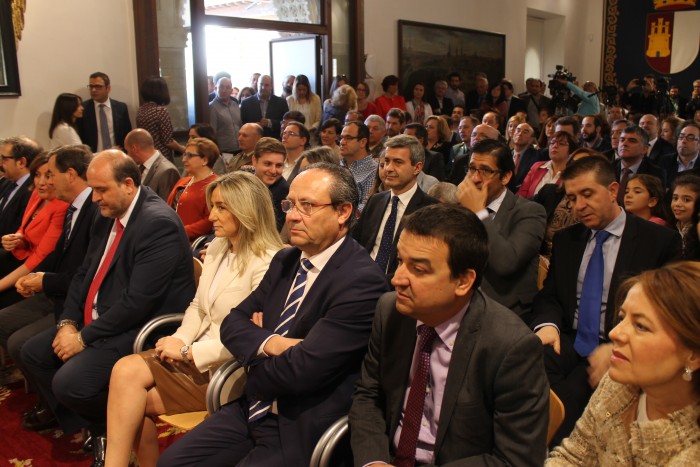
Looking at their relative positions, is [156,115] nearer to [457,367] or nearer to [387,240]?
[387,240]

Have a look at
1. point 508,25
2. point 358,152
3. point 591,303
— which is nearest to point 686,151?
point 358,152

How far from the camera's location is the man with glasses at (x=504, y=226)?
279cm

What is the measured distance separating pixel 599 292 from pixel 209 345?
158cm

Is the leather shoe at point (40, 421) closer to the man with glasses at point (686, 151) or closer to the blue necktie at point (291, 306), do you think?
the blue necktie at point (291, 306)

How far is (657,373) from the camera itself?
140 cm

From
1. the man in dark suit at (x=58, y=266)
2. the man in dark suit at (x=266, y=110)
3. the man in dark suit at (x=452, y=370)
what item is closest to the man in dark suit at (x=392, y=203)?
the man in dark suit at (x=58, y=266)

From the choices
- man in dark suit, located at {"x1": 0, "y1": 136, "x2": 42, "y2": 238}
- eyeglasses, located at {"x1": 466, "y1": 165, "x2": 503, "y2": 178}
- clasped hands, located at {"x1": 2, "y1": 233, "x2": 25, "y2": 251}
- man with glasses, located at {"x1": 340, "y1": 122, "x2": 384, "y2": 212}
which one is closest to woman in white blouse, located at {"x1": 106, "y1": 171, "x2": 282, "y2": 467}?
eyeglasses, located at {"x1": 466, "y1": 165, "x2": 503, "y2": 178}

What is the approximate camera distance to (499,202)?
9.93ft

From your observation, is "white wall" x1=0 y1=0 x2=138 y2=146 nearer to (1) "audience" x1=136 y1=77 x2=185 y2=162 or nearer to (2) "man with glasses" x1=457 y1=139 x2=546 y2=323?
(1) "audience" x1=136 y1=77 x2=185 y2=162

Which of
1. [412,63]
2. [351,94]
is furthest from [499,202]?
[412,63]

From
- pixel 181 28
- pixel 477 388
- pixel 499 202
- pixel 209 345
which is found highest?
pixel 181 28

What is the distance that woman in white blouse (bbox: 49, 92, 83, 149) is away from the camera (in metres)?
6.31

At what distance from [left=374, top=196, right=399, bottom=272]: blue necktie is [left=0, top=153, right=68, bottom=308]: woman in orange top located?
1842 millimetres

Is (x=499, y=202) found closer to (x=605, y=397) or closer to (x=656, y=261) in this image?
(x=656, y=261)
